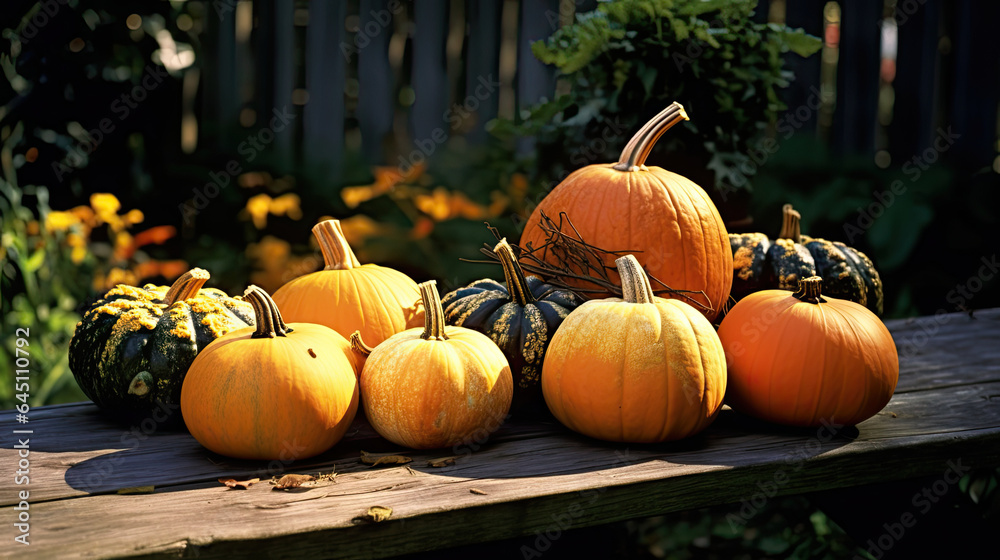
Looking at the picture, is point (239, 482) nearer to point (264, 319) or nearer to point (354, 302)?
point (264, 319)

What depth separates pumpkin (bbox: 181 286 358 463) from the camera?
1.59 m

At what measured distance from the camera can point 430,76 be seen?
418 centimetres

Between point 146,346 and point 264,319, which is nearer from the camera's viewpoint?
point 264,319

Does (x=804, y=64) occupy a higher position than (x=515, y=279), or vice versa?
(x=804, y=64)

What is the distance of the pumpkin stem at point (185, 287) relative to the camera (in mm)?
1958

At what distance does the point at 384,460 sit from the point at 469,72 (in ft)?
9.88

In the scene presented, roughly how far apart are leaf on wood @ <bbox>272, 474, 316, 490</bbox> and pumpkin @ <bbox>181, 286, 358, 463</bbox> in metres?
0.09

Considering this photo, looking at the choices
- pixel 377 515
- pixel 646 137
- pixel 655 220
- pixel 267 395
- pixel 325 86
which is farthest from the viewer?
pixel 325 86

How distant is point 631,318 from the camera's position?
172cm

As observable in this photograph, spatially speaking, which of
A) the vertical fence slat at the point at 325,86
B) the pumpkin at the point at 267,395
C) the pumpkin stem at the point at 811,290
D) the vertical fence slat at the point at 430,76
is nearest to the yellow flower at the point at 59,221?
the vertical fence slat at the point at 325,86

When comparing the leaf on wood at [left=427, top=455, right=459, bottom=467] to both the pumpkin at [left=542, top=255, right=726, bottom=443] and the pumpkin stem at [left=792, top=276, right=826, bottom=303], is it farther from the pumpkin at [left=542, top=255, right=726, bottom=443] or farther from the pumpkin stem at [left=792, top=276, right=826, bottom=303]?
the pumpkin stem at [left=792, top=276, right=826, bottom=303]

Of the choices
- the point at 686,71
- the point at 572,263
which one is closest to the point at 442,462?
the point at 572,263

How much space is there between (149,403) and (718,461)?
136cm

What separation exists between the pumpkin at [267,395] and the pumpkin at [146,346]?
215 mm
